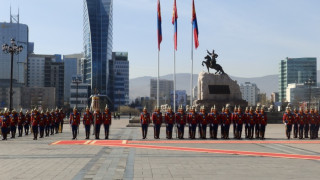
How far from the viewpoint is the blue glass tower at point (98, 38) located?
174 metres

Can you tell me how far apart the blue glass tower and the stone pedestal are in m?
129

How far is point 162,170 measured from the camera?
37.2 ft

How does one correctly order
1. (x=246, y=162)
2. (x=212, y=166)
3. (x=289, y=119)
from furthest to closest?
(x=289, y=119) < (x=246, y=162) < (x=212, y=166)

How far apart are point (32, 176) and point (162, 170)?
320 centimetres

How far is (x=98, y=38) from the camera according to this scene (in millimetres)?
174875

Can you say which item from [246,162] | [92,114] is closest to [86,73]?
[92,114]

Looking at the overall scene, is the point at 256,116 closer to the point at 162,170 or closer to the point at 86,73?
the point at 162,170

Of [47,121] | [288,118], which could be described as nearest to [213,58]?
[288,118]

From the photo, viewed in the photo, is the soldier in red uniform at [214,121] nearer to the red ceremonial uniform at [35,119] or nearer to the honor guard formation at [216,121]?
the honor guard formation at [216,121]

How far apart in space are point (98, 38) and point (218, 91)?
13458 centimetres

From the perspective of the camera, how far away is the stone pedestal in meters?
44.7

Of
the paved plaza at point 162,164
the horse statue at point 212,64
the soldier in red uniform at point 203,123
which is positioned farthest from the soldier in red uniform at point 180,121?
the horse statue at point 212,64

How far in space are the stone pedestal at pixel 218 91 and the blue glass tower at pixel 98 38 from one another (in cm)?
12861

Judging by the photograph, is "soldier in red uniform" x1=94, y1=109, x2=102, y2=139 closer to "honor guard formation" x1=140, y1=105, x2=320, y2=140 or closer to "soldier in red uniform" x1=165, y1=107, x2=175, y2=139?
"honor guard formation" x1=140, y1=105, x2=320, y2=140
